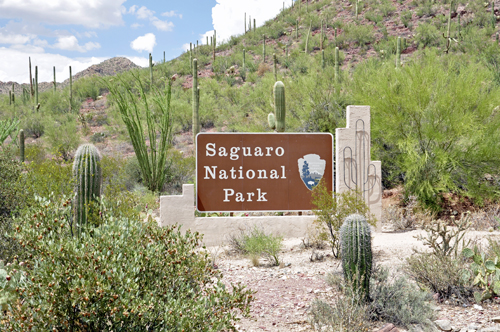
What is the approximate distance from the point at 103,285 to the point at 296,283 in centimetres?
369

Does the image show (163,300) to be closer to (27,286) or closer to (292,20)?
(27,286)

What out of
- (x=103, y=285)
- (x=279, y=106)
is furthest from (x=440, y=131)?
(x=103, y=285)

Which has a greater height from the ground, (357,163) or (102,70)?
(102,70)

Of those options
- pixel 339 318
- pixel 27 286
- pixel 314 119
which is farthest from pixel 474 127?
pixel 27 286

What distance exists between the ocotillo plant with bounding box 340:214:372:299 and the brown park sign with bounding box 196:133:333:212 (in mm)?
4222

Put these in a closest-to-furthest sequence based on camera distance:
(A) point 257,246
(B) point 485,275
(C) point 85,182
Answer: (B) point 485,275 → (C) point 85,182 → (A) point 257,246

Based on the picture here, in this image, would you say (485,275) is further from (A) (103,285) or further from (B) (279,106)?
(B) (279,106)

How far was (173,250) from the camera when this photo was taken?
3635mm

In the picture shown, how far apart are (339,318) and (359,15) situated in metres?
40.0

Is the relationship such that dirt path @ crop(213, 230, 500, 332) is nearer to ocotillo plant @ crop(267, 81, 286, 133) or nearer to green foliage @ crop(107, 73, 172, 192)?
ocotillo plant @ crop(267, 81, 286, 133)

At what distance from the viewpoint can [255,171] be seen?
9.21 m

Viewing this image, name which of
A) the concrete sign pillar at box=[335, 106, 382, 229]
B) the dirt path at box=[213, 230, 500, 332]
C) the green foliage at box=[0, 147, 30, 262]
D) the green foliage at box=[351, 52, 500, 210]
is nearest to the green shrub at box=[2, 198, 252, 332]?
the dirt path at box=[213, 230, 500, 332]

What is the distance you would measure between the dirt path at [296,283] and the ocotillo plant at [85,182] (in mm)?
2437

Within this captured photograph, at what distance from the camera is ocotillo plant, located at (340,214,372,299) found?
4.90 metres
